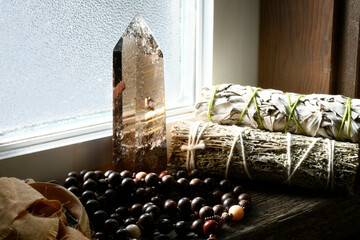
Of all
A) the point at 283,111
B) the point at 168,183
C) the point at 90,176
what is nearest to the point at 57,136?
the point at 90,176

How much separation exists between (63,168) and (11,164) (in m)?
0.13

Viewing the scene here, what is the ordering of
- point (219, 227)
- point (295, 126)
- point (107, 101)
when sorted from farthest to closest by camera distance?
point (107, 101)
point (295, 126)
point (219, 227)

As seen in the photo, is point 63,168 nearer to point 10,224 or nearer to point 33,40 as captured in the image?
point 33,40

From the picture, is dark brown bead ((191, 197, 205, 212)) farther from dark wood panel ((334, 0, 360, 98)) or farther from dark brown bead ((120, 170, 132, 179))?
dark wood panel ((334, 0, 360, 98))

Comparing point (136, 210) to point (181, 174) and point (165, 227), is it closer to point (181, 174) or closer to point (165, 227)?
point (165, 227)

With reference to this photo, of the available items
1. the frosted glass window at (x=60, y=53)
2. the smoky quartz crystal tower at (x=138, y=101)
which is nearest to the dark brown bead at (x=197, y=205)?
the smoky quartz crystal tower at (x=138, y=101)

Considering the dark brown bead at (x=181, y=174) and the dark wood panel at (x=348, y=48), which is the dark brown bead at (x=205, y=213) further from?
the dark wood panel at (x=348, y=48)

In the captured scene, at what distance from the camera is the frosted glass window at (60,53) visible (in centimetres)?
108

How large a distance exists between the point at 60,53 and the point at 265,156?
0.57 meters

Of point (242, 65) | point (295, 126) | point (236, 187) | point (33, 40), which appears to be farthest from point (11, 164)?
point (242, 65)

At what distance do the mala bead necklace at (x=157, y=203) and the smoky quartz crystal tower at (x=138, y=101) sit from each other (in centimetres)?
6

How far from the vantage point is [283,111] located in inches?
45.1

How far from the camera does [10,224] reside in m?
0.66

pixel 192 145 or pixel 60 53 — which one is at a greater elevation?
pixel 60 53
